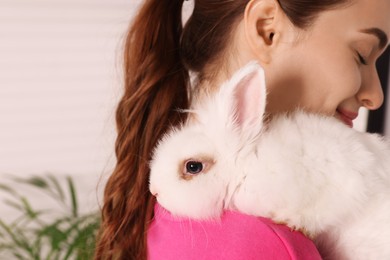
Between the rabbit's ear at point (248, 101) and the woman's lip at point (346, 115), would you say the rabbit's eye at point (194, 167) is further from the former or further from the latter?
the woman's lip at point (346, 115)

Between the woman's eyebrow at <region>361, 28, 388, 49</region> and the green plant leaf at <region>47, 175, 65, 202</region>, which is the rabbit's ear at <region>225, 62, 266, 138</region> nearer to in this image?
the woman's eyebrow at <region>361, 28, 388, 49</region>

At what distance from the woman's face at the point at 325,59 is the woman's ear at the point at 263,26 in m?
0.02

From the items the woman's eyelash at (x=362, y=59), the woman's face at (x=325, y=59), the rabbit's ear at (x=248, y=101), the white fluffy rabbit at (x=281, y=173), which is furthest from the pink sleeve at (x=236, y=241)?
the woman's eyelash at (x=362, y=59)

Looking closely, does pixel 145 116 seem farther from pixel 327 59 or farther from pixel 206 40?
pixel 327 59

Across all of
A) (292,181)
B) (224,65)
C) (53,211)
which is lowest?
(53,211)

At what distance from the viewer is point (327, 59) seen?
3.29 feet

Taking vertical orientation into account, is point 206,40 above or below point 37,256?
above

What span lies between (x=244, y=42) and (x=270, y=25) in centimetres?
6

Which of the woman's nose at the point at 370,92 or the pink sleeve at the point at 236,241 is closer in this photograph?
the pink sleeve at the point at 236,241

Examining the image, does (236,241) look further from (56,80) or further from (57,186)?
(56,80)

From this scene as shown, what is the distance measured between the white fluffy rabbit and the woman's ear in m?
0.17

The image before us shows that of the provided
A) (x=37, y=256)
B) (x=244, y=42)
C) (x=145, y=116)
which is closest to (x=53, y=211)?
(x=37, y=256)

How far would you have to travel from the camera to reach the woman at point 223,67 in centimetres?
Answer: 100

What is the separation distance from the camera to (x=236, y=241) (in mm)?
801
